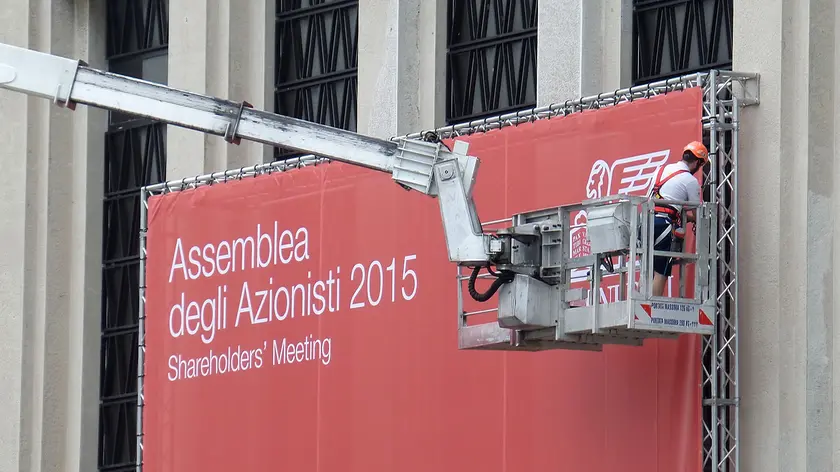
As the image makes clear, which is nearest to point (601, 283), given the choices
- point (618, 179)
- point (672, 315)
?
point (618, 179)

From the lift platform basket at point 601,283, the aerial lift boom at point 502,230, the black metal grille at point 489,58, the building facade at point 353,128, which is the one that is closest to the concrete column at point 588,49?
the building facade at point 353,128

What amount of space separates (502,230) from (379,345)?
4299 mm

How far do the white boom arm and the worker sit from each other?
6.91 feet

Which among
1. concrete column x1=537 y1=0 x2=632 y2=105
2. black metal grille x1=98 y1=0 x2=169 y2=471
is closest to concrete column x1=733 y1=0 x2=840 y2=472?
concrete column x1=537 y1=0 x2=632 y2=105

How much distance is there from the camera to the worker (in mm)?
22719

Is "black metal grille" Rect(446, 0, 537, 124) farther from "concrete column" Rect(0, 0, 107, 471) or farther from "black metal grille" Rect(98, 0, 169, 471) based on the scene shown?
"concrete column" Rect(0, 0, 107, 471)

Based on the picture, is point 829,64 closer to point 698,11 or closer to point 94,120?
point 698,11

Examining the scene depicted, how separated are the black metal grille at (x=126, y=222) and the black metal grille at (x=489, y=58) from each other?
6.27 metres

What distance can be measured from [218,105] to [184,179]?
19.6 ft

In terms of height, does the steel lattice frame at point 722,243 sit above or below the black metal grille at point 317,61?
below

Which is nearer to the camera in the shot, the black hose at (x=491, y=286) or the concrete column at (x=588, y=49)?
the black hose at (x=491, y=286)

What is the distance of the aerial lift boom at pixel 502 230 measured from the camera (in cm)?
2247

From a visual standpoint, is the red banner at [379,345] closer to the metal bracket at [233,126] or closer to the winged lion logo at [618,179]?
the winged lion logo at [618,179]

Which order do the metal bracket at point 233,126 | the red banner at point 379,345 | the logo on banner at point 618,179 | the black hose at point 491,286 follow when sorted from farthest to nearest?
the metal bracket at point 233,126, the red banner at point 379,345, the logo on banner at point 618,179, the black hose at point 491,286
